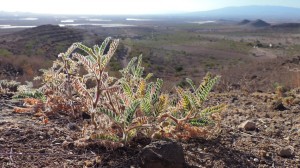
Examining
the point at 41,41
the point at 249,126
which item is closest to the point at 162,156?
the point at 249,126

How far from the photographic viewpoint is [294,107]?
3.92 metres

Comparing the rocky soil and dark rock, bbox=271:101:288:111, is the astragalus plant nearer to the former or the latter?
the rocky soil

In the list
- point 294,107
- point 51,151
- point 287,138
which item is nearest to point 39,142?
point 51,151

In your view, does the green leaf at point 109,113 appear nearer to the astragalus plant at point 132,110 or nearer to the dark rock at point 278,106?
the astragalus plant at point 132,110

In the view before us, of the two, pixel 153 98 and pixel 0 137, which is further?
pixel 153 98

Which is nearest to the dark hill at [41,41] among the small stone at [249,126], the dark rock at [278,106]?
the dark rock at [278,106]

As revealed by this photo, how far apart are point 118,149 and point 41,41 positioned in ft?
130

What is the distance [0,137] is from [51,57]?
2790 centimetres

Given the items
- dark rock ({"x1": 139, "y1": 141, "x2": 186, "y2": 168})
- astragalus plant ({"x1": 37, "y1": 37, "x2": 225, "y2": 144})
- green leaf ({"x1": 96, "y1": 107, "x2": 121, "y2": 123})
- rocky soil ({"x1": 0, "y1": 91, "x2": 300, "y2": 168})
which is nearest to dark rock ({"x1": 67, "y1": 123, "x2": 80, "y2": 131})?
rocky soil ({"x1": 0, "y1": 91, "x2": 300, "y2": 168})

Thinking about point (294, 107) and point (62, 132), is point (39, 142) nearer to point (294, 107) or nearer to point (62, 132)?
point (62, 132)

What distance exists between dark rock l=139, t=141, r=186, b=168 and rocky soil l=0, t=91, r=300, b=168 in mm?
52

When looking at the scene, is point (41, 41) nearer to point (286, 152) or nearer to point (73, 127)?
point (73, 127)

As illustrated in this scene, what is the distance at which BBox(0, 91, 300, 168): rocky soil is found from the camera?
71.5 inches

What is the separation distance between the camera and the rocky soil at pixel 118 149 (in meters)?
1.82
